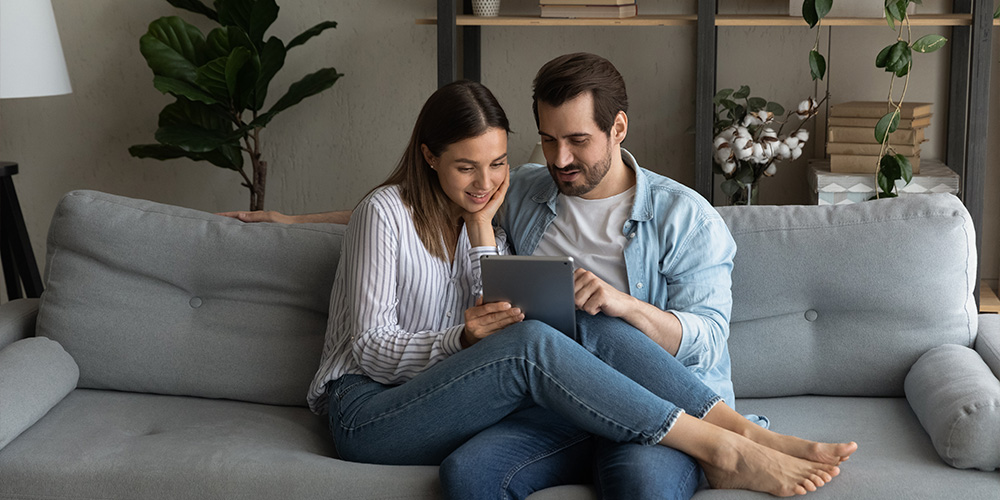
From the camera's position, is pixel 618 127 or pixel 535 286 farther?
pixel 618 127

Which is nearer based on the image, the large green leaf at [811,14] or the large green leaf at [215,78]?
the large green leaf at [811,14]

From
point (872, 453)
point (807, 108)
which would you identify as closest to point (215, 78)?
point (807, 108)

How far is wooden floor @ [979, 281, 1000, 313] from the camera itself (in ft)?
8.99

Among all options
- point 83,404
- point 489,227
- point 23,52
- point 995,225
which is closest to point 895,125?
point 995,225

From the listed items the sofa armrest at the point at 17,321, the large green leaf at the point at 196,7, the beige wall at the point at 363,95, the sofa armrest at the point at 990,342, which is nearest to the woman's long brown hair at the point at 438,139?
the sofa armrest at the point at 17,321

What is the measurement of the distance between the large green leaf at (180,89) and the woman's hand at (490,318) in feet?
5.29

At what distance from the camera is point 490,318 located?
165 centimetres

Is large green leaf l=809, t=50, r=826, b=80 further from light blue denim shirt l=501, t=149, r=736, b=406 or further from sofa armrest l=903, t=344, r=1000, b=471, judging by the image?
sofa armrest l=903, t=344, r=1000, b=471

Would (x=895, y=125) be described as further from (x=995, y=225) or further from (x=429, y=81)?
(x=429, y=81)

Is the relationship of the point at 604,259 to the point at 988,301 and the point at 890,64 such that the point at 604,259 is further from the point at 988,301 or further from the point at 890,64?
the point at 988,301

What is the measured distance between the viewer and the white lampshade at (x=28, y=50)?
269cm

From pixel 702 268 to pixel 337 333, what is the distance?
2.37 ft

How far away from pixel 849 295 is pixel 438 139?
898 mm

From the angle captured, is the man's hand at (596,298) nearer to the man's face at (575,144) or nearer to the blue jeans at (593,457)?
the blue jeans at (593,457)
